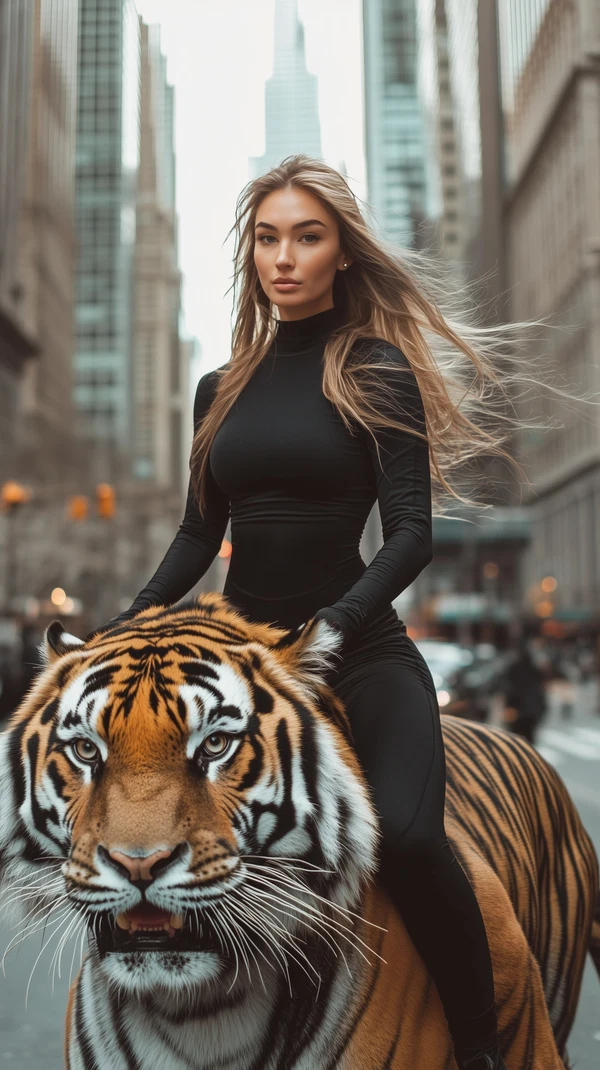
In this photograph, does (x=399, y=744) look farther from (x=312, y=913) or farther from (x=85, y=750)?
(x=85, y=750)

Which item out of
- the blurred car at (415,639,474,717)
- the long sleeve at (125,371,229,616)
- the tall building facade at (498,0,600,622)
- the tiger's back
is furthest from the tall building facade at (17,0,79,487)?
the long sleeve at (125,371,229,616)

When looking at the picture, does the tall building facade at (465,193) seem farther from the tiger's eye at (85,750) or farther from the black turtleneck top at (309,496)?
the tiger's eye at (85,750)

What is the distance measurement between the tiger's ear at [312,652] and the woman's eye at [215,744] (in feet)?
0.76

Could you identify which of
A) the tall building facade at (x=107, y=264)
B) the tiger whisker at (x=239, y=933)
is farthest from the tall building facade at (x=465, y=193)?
the tiger whisker at (x=239, y=933)

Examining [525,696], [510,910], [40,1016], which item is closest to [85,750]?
[510,910]

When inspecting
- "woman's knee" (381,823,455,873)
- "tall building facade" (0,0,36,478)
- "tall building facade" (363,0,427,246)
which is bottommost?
"woman's knee" (381,823,455,873)

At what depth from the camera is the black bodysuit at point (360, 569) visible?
93.7 inches

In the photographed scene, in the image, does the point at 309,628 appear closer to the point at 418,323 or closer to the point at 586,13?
the point at 418,323

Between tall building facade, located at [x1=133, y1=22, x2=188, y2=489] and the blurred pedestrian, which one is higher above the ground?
tall building facade, located at [x1=133, y1=22, x2=188, y2=489]

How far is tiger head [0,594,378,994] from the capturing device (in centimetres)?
194

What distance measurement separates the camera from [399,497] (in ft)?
8.86

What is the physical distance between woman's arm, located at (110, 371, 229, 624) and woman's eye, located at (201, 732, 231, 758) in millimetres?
793

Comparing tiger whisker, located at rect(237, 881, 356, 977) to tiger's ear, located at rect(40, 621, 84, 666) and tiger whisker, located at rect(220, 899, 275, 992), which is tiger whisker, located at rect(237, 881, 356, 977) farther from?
tiger's ear, located at rect(40, 621, 84, 666)

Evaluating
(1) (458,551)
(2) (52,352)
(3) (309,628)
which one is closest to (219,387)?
(3) (309,628)
